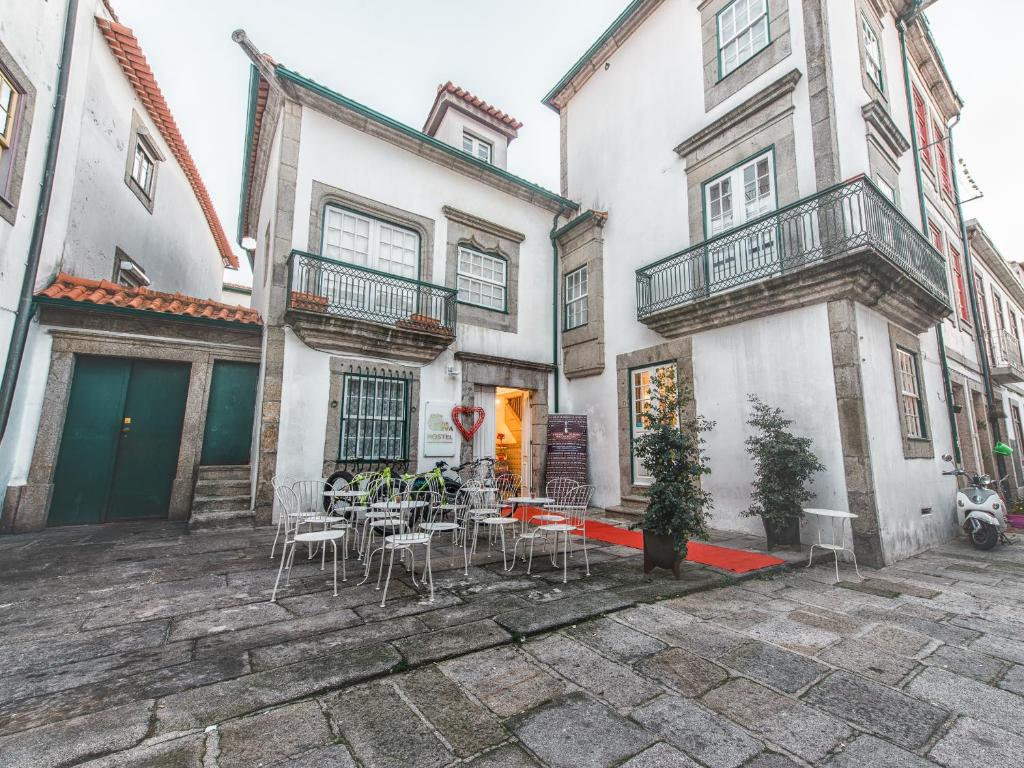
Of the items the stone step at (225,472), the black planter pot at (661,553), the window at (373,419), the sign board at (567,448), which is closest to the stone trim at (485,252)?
the window at (373,419)

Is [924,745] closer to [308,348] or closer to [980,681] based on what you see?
[980,681]

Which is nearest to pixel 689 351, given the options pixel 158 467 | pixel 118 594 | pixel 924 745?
pixel 924 745

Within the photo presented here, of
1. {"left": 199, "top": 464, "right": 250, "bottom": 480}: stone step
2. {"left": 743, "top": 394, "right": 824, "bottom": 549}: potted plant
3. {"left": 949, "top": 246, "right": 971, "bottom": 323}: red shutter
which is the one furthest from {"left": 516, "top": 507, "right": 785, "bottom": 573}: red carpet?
{"left": 949, "top": 246, "right": 971, "bottom": 323}: red shutter

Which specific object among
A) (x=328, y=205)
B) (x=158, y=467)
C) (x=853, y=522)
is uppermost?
(x=328, y=205)

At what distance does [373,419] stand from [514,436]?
151 inches

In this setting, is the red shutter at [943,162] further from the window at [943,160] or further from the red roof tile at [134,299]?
the red roof tile at [134,299]

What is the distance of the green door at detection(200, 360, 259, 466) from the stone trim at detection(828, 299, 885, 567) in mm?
9109

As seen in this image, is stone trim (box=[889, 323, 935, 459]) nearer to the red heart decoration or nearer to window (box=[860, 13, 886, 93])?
window (box=[860, 13, 886, 93])

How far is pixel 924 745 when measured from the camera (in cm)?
204

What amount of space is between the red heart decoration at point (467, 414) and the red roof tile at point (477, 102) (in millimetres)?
7336

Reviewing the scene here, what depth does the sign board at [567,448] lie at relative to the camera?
9.12 m

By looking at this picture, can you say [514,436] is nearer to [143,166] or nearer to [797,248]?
[797,248]

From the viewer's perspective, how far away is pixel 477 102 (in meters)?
10.7

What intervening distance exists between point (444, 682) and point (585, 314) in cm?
839
